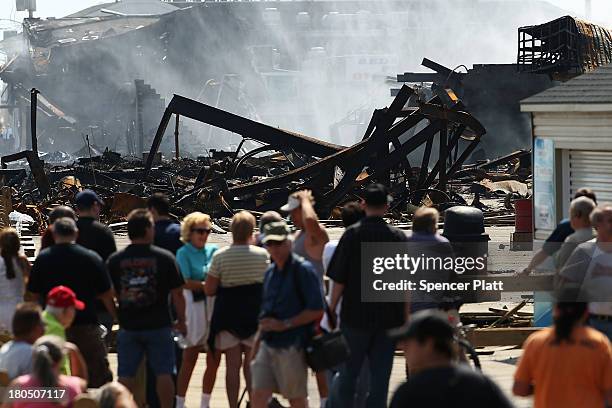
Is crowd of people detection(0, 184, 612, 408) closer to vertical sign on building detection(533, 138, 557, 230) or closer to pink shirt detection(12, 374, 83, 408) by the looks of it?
pink shirt detection(12, 374, 83, 408)

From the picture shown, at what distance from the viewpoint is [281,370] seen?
28.3 feet

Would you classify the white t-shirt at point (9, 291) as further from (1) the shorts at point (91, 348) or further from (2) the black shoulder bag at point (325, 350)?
(2) the black shoulder bag at point (325, 350)

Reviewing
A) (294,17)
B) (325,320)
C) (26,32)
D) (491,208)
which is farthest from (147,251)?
(294,17)

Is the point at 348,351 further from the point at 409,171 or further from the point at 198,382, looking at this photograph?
the point at 409,171

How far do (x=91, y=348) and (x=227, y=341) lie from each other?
914 millimetres

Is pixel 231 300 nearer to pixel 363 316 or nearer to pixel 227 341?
pixel 227 341

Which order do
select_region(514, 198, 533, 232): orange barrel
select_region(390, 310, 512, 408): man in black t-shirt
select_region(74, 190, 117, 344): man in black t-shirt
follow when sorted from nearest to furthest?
1. select_region(390, 310, 512, 408): man in black t-shirt
2. select_region(74, 190, 117, 344): man in black t-shirt
3. select_region(514, 198, 533, 232): orange barrel

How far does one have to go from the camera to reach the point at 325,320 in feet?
31.4

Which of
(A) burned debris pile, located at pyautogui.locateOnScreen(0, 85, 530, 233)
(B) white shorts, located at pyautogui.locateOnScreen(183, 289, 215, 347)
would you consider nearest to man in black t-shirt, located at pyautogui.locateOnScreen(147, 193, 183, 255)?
(B) white shorts, located at pyautogui.locateOnScreen(183, 289, 215, 347)

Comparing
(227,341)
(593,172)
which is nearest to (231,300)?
(227,341)

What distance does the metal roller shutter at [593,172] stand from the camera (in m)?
14.9

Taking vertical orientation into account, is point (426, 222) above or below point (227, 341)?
above

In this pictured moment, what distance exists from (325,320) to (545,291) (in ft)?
11.9

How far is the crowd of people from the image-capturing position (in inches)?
340
